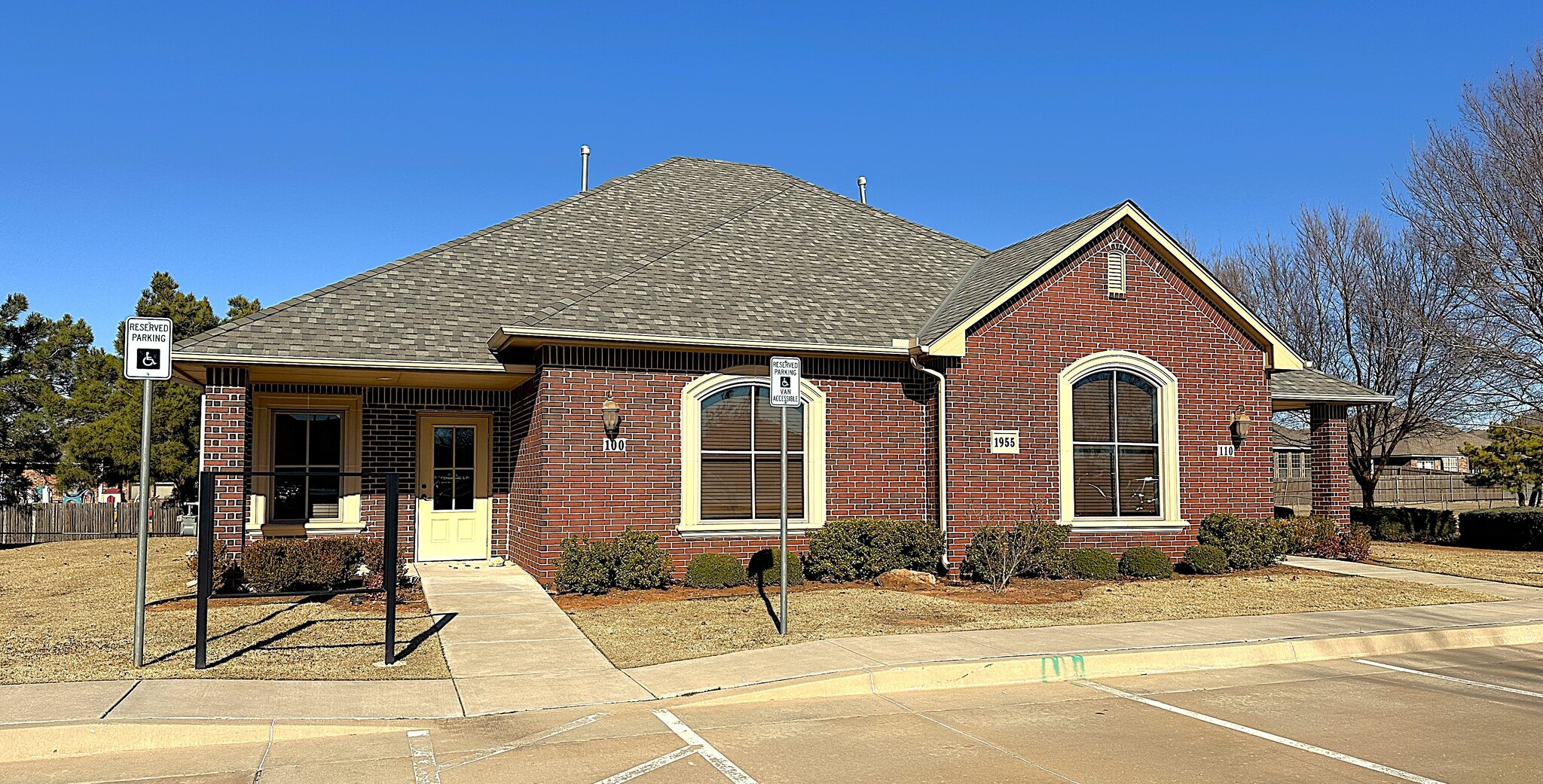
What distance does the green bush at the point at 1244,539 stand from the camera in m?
16.6

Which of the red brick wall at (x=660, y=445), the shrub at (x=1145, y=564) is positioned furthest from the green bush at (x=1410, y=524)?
the red brick wall at (x=660, y=445)

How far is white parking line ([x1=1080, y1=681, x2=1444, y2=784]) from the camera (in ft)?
21.4

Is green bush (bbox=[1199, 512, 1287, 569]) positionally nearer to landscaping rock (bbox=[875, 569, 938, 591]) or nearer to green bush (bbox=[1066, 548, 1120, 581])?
green bush (bbox=[1066, 548, 1120, 581])

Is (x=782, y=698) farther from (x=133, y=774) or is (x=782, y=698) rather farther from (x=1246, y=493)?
(x=1246, y=493)

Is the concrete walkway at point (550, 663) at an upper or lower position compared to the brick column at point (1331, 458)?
lower

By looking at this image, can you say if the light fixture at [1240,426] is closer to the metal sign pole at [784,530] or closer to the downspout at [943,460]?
the downspout at [943,460]

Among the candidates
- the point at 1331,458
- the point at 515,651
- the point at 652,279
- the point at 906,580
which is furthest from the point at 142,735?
the point at 1331,458

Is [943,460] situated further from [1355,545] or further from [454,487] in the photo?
[1355,545]

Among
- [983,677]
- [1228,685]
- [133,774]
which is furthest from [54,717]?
[1228,685]

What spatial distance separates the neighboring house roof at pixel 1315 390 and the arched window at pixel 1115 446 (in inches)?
117

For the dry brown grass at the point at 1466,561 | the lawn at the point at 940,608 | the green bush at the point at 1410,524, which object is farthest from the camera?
the green bush at the point at 1410,524

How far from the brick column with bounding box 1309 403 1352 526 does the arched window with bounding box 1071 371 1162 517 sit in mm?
4757

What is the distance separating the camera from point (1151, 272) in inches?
676

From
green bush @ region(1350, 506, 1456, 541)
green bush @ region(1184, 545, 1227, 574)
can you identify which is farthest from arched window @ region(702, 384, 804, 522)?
green bush @ region(1350, 506, 1456, 541)
